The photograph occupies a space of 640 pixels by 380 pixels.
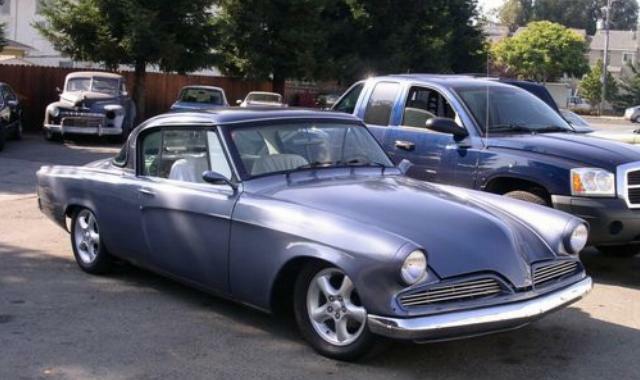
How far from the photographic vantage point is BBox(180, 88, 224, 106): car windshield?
24.7m

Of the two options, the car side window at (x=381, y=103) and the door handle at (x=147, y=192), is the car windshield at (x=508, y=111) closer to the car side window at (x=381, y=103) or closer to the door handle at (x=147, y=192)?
the car side window at (x=381, y=103)

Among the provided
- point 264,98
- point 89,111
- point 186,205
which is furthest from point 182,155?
point 264,98

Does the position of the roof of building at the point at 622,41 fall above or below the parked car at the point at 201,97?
above

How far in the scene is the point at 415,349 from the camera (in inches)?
195

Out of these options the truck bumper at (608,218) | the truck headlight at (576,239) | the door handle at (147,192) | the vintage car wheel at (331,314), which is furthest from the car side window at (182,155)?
the truck bumper at (608,218)

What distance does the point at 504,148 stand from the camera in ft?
23.7

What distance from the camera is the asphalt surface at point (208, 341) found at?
15.0 feet

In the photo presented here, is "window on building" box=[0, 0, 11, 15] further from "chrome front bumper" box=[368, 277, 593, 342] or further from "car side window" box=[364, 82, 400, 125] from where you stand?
"chrome front bumper" box=[368, 277, 593, 342]

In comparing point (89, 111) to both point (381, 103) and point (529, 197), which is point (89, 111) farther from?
point (529, 197)

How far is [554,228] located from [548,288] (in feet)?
1.94

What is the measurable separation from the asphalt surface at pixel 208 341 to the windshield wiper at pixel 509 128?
1.63m

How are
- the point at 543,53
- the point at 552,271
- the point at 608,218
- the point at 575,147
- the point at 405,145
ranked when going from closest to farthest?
the point at 552,271, the point at 608,218, the point at 575,147, the point at 405,145, the point at 543,53

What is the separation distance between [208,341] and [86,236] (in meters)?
2.26

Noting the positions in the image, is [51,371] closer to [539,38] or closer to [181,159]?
[181,159]
